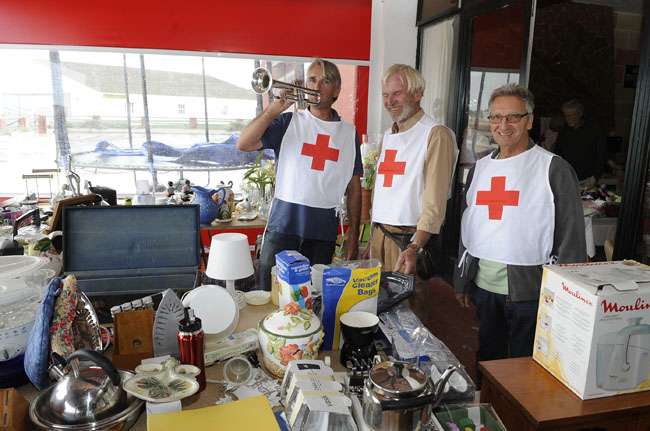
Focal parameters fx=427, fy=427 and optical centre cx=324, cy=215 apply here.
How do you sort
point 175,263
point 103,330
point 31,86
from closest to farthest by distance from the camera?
point 103,330, point 175,263, point 31,86

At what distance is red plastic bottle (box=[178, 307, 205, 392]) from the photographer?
3.24 ft

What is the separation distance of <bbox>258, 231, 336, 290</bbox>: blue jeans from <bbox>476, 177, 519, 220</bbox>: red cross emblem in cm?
77

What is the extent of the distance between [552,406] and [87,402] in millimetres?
1006

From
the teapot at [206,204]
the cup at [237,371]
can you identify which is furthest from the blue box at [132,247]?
the teapot at [206,204]

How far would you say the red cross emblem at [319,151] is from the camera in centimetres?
205

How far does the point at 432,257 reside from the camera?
1.89m

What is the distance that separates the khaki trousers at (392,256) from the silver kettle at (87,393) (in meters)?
1.29

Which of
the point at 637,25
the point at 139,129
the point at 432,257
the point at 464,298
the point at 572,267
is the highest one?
the point at 637,25

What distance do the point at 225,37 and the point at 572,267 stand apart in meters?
4.16

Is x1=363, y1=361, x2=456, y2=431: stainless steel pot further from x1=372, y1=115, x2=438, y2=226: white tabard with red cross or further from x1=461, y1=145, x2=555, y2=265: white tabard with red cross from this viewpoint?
x1=372, y1=115, x2=438, y2=226: white tabard with red cross

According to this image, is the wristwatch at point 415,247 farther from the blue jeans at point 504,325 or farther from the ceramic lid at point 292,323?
the ceramic lid at point 292,323

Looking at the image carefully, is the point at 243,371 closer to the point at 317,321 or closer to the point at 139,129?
the point at 317,321

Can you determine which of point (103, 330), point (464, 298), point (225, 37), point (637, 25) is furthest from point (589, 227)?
point (637, 25)

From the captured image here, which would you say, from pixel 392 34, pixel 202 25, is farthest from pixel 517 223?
pixel 202 25
